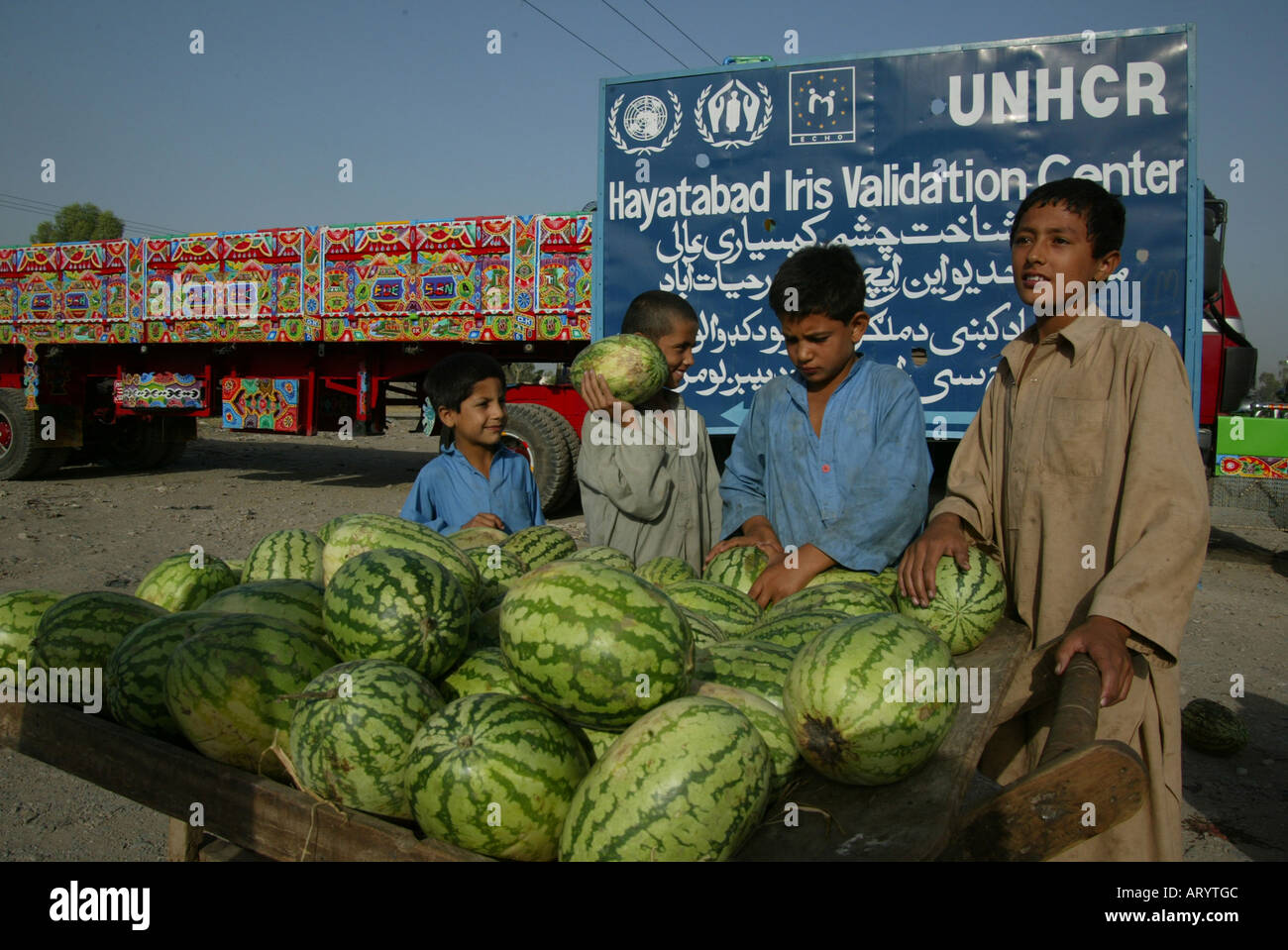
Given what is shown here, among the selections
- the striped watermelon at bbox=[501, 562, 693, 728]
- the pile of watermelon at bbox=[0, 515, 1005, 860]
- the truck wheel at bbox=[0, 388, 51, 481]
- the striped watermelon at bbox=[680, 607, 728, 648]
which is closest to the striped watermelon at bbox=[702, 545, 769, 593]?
the striped watermelon at bbox=[680, 607, 728, 648]

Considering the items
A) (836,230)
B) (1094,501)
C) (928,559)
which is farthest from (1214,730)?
(836,230)

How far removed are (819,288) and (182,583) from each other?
226 cm

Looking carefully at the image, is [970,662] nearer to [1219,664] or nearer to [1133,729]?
[1133,729]

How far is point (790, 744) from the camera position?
1687 mm

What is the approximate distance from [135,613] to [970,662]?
7.34 ft

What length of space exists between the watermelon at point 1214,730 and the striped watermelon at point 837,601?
3131 millimetres

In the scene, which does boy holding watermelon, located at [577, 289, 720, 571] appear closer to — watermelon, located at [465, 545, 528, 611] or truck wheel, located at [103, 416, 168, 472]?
watermelon, located at [465, 545, 528, 611]

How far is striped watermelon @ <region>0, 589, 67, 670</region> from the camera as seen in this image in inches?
88.9

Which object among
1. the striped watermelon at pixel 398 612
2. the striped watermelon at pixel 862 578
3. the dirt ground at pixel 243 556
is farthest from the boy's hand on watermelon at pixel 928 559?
the dirt ground at pixel 243 556

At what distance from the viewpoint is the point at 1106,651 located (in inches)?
75.8

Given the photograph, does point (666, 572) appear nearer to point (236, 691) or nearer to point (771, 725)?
point (771, 725)

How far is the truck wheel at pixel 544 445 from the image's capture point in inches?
401

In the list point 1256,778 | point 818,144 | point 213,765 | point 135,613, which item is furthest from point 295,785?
point 818,144

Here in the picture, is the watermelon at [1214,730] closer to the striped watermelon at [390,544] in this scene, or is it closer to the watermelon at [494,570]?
the watermelon at [494,570]
